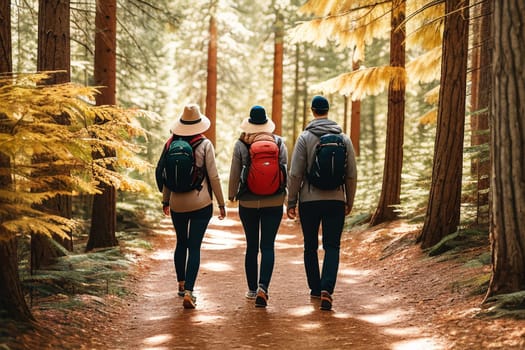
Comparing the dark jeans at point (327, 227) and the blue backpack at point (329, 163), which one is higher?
the blue backpack at point (329, 163)

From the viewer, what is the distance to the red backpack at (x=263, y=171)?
674cm

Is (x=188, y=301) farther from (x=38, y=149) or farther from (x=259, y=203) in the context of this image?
(x=38, y=149)

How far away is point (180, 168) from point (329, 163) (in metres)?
1.77

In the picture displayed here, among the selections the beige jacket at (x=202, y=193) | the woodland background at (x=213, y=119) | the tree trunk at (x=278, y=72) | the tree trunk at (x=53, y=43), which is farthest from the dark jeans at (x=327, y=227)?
the tree trunk at (x=278, y=72)

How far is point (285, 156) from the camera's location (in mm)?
6984

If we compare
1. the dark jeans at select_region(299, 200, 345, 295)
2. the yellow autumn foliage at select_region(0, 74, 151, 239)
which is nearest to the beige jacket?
the yellow autumn foliage at select_region(0, 74, 151, 239)

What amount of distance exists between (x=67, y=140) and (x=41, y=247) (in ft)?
10.5

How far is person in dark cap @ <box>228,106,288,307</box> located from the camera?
6.83 metres

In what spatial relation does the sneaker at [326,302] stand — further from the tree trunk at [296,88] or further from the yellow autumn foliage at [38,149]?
the tree trunk at [296,88]

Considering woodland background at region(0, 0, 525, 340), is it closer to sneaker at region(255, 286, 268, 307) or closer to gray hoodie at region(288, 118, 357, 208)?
gray hoodie at region(288, 118, 357, 208)

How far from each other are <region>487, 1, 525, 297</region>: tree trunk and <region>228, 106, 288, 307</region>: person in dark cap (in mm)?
2468

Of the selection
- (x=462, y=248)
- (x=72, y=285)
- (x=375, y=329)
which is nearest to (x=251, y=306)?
(x=375, y=329)

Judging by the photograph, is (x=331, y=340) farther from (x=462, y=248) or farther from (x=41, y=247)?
(x=41, y=247)

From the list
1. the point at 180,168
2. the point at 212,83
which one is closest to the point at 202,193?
the point at 180,168
